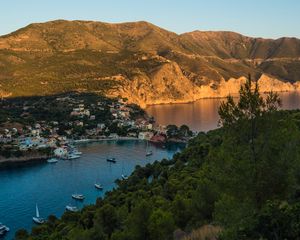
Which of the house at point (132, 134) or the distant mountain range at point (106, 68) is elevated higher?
the distant mountain range at point (106, 68)

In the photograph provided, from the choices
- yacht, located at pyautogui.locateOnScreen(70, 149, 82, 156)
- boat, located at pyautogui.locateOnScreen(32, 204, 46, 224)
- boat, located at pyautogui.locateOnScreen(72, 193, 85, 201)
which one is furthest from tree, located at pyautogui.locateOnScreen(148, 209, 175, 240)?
yacht, located at pyautogui.locateOnScreen(70, 149, 82, 156)

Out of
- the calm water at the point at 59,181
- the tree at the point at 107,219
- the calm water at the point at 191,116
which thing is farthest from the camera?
the calm water at the point at 191,116

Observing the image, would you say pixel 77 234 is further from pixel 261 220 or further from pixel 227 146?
pixel 261 220

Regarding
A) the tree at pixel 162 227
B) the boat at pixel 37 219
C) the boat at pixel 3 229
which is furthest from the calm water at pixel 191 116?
the tree at pixel 162 227

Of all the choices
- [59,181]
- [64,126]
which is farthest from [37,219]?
[64,126]

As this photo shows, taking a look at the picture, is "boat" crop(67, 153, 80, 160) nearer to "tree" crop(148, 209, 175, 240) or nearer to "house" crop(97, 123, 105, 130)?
"house" crop(97, 123, 105, 130)

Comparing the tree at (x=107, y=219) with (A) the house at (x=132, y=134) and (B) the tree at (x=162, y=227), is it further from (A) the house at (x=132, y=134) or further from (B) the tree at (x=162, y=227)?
(A) the house at (x=132, y=134)
